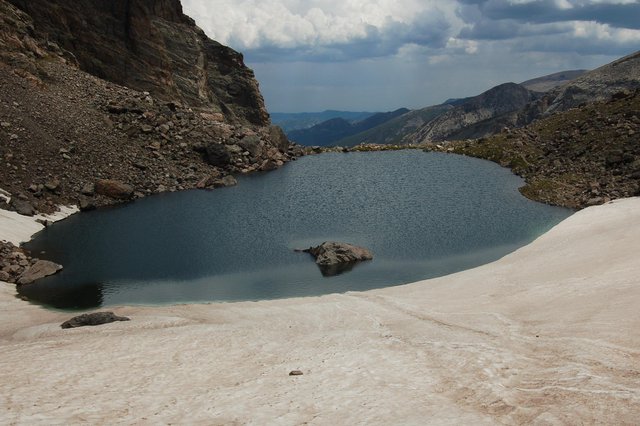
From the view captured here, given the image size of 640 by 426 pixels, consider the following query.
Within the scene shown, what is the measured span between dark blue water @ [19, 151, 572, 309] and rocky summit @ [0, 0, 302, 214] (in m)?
7.81

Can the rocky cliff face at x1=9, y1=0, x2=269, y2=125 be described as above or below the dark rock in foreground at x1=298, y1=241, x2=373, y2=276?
above

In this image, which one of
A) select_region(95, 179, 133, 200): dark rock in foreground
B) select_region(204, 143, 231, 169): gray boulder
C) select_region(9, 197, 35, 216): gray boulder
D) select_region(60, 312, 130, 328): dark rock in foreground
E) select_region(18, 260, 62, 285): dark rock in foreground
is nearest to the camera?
select_region(60, 312, 130, 328): dark rock in foreground

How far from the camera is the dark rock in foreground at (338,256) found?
54000 mm

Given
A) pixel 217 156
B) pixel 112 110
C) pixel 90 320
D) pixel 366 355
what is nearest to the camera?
pixel 366 355

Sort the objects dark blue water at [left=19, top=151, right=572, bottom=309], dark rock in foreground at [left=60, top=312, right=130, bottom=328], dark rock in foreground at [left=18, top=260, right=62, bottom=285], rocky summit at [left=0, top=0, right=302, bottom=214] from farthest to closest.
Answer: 1. rocky summit at [left=0, top=0, right=302, bottom=214]
2. dark rock in foreground at [left=18, top=260, right=62, bottom=285]
3. dark blue water at [left=19, top=151, right=572, bottom=309]
4. dark rock in foreground at [left=60, top=312, right=130, bottom=328]

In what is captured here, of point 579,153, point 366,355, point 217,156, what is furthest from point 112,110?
point 366,355

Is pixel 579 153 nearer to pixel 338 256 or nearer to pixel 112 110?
pixel 338 256

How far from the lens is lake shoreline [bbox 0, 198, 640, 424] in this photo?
21.9 m

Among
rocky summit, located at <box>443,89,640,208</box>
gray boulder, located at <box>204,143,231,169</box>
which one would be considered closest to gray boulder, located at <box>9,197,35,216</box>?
gray boulder, located at <box>204,143,231,169</box>

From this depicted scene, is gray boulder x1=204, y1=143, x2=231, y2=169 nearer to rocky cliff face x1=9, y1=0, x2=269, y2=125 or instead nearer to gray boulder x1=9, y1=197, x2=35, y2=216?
rocky cliff face x1=9, y1=0, x2=269, y2=125

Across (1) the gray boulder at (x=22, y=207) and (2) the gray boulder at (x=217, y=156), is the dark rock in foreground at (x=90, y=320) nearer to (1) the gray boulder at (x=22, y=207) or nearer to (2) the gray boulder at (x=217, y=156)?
(1) the gray boulder at (x=22, y=207)

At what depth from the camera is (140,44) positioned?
121938mm

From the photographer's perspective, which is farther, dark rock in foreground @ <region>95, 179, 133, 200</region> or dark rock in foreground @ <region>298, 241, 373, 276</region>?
dark rock in foreground @ <region>95, 179, 133, 200</region>

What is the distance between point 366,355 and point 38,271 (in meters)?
36.7
